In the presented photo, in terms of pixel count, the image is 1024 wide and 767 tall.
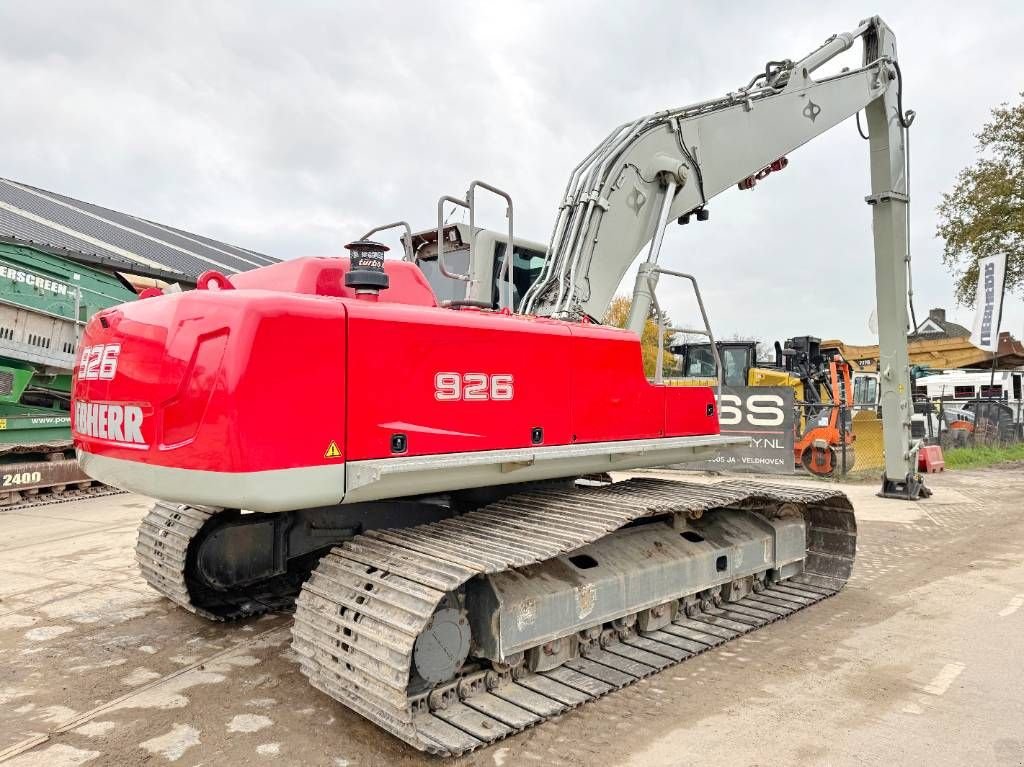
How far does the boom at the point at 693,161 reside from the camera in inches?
209

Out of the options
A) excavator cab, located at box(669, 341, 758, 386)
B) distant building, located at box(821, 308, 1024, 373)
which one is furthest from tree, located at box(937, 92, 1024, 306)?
excavator cab, located at box(669, 341, 758, 386)

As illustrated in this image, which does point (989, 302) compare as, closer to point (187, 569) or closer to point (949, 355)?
point (949, 355)

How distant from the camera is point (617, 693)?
3.82m

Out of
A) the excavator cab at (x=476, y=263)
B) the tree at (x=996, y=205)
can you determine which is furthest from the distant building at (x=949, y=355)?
the excavator cab at (x=476, y=263)

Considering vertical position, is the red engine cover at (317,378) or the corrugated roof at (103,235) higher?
the corrugated roof at (103,235)

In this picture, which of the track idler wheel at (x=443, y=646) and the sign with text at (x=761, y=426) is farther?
the sign with text at (x=761, y=426)

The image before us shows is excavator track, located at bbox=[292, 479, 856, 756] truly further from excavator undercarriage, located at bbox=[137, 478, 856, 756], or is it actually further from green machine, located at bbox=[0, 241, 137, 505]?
green machine, located at bbox=[0, 241, 137, 505]

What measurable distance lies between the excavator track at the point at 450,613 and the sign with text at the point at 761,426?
8.18 meters

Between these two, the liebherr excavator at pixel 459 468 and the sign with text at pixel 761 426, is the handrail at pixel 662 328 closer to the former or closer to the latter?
the liebherr excavator at pixel 459 468

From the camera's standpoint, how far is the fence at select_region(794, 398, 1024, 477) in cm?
1282

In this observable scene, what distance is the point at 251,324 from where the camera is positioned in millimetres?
2963

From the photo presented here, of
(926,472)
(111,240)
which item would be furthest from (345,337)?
(111,240)

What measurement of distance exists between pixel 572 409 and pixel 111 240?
16746 mm

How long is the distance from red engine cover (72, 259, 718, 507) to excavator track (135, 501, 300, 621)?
129 centimetres
